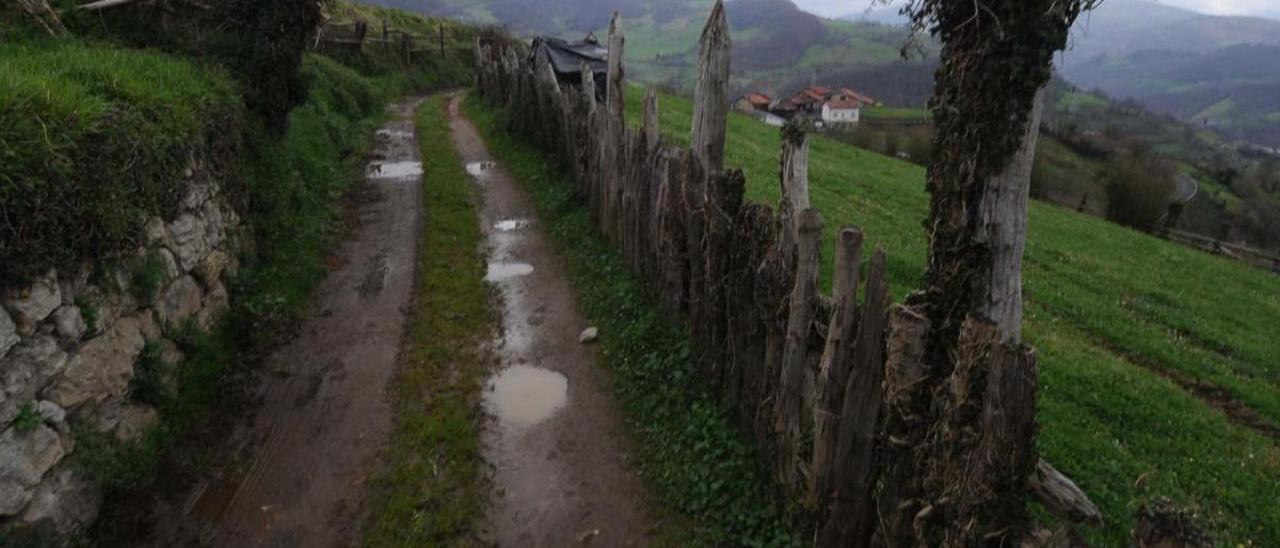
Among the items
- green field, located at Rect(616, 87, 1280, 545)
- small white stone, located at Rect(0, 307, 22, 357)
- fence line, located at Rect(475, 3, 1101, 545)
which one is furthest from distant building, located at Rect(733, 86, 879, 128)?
small white stone, located at Rect(0, 307, 22, 357)

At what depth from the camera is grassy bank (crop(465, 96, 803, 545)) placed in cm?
532

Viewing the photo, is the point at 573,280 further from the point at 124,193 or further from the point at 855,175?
the point at 855,175

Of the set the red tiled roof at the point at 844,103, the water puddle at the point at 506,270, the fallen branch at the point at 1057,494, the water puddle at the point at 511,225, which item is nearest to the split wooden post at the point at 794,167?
the fallen branch at the point at 1057,494

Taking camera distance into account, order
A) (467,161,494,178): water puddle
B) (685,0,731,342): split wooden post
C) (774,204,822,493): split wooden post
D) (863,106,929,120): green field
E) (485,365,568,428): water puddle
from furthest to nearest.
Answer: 1. (863,106,929,120): green field
2. (467,161,494,178): water puddle
3. (685,0,731,342): split wooden post
4. (485,365,568,428): water puddle
5. (774,204,822,493): split wooden post

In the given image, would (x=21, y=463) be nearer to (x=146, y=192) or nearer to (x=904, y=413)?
(x=146, y=192)

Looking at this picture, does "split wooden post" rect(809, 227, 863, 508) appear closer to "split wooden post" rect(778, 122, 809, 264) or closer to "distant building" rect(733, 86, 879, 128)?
"split wooden post" rect(778, 122, 809, 264)

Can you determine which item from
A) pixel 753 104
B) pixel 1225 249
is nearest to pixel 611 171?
pixel 1225 249

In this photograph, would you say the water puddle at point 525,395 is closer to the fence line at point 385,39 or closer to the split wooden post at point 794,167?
the split wooden post at point 794,167

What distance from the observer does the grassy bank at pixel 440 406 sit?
5.41m

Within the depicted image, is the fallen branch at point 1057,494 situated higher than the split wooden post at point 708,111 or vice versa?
the split wooden post at point 708,111

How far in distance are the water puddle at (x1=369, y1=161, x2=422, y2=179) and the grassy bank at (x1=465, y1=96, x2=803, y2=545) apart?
6.42m

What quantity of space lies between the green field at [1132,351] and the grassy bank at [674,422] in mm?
2138

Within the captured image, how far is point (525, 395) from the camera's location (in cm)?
728

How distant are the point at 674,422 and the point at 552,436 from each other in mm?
1131
